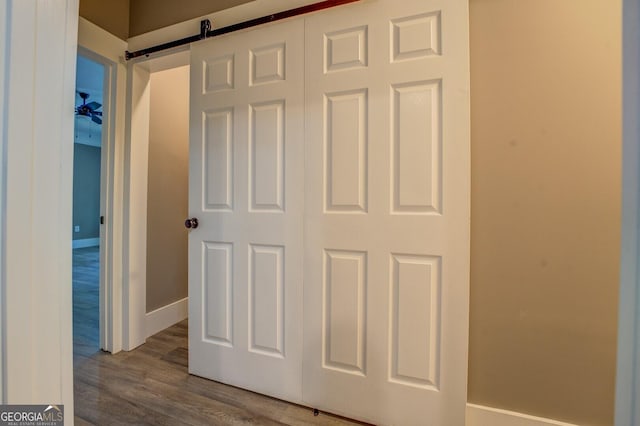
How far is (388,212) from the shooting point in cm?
125

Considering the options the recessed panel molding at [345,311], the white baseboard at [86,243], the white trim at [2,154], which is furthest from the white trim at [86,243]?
the white trim at [2,154]

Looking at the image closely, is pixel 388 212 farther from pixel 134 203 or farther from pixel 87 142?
pixel 87 142

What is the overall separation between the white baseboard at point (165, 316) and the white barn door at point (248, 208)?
2.26 ft

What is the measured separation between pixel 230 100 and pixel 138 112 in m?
0.87

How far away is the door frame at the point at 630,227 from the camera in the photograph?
44 centimetres

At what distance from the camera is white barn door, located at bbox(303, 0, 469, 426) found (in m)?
1.17

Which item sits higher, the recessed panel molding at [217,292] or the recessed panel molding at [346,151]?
the recessed panel molding at [346,151]

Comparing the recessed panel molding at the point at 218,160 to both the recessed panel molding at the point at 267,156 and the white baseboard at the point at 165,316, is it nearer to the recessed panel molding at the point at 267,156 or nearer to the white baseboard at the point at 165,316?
the recessed panel molding at the point at 267,156

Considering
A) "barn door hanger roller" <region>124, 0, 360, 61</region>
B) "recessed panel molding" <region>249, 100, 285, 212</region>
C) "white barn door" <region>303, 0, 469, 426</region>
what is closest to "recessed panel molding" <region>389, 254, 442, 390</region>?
"white barn door" <region>303, 0, 469, 426</region>

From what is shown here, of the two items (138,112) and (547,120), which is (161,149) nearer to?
(138,112)

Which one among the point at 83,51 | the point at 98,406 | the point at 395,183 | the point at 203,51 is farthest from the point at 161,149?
the point at 395,183

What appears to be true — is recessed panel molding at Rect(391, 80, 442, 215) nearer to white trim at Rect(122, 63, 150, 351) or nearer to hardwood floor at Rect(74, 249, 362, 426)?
hardwood floor at Rect(74, 249, 362, 426)

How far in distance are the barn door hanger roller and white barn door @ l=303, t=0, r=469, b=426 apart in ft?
0.15

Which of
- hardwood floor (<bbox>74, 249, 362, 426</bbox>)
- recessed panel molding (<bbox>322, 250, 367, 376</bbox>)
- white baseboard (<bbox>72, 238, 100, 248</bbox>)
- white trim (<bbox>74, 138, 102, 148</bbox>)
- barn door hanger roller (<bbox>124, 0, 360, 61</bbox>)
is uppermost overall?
white trim (<bbox>74, 138, 102, 148</bbox>)
